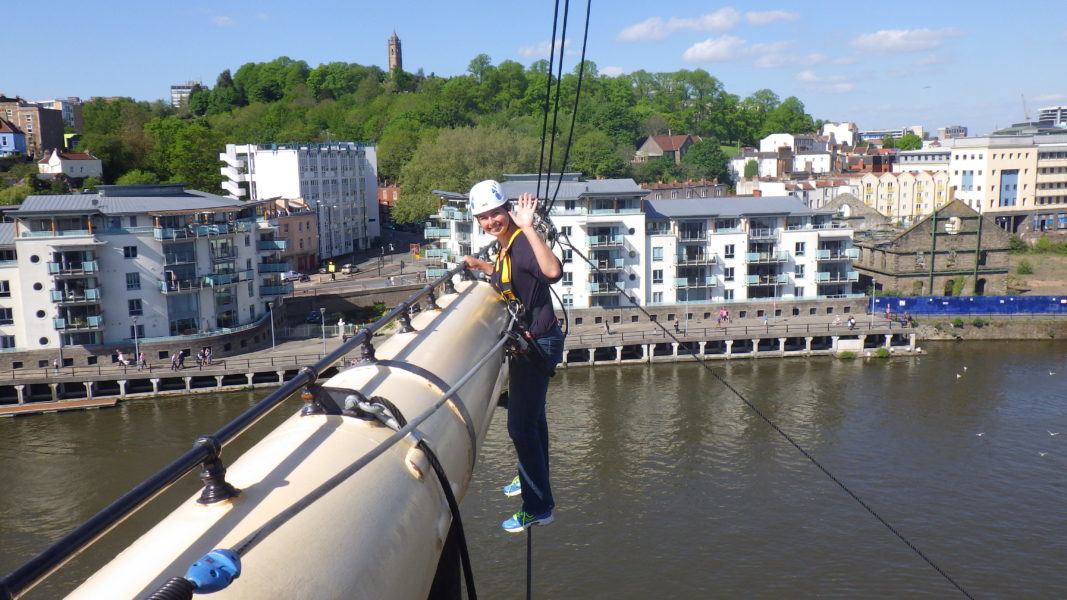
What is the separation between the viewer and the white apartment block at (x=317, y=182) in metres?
56.6

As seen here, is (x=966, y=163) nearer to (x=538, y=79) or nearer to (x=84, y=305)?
(x=538, y=79)

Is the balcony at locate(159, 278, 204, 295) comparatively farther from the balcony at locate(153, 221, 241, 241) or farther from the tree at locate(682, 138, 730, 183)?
the tree at locate(682, 138, 730, 183)

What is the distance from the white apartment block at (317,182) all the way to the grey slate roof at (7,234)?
806 inches

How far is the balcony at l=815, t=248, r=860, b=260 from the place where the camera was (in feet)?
133

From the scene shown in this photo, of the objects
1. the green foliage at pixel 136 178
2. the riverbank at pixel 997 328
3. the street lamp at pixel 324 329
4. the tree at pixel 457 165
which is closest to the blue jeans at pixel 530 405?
the street lamp at pixel 324 329

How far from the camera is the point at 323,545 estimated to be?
6.66 feet

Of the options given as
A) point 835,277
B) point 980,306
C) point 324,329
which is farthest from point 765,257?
point 324,329

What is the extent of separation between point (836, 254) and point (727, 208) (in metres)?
5.81

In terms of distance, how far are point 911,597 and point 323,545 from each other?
58.5 ft

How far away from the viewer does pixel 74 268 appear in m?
32.6

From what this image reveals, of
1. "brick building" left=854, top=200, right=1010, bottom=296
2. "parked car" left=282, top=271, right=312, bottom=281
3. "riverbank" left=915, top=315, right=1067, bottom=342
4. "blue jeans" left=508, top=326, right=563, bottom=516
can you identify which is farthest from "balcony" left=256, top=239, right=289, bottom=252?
"blue jeans" left=508, top=326, right=563, bottom=516

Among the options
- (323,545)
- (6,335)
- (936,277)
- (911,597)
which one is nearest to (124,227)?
(6,335)

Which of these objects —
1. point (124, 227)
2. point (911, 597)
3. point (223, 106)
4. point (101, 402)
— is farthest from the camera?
point (223, 106)

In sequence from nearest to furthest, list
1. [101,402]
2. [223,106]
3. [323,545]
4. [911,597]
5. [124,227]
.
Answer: [323,545], [911,597], [101,402], [124,227], [223,106]
